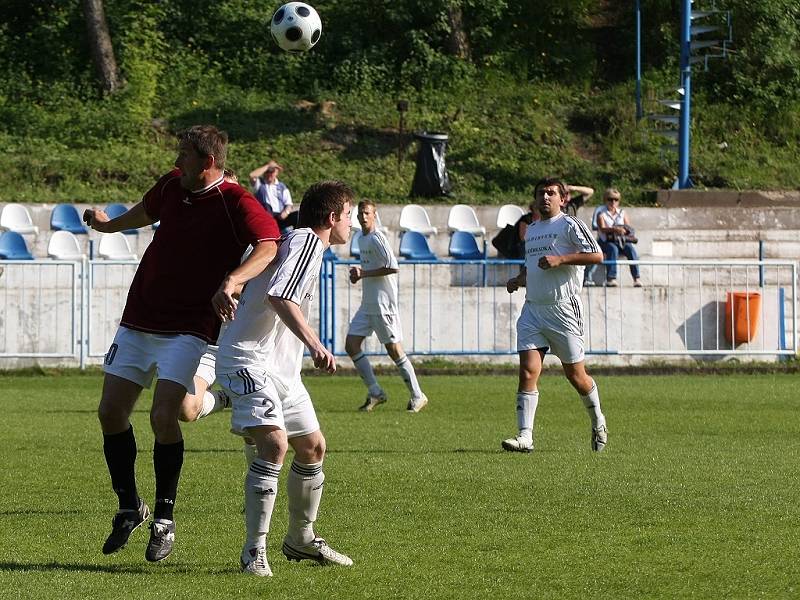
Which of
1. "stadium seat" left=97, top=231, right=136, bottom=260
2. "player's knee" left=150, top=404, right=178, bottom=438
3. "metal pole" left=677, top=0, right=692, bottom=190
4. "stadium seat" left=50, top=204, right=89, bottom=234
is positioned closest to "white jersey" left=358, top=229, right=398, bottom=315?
"stadium seat" left=97, top=231, right=136, bottom=260

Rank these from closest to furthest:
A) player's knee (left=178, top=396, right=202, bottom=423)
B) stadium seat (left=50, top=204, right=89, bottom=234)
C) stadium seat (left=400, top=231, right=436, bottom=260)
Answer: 1. player's knee (left=178, top=396, right=202, bottom=423)
2. stadium seat (left=400, top=231, right=436, bottom=260)
3. stadium seat (left=50, top=204, right=89, bottom=234)

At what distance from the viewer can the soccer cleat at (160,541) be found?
6.32 meters

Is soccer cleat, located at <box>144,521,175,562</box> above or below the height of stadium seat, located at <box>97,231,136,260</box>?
below

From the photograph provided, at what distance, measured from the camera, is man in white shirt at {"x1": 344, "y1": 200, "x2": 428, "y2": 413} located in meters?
14.6

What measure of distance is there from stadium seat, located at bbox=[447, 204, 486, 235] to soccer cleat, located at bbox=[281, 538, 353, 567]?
1815 cm

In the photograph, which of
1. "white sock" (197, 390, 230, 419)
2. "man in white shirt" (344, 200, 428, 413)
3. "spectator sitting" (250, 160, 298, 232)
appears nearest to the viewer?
"white sock" (197, 390, 230, 419)

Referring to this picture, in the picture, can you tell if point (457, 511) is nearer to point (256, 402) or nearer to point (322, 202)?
point (256, 402)

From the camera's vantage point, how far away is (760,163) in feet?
102

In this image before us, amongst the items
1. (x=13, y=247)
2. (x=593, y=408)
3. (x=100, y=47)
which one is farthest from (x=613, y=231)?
(x=100, y=47)

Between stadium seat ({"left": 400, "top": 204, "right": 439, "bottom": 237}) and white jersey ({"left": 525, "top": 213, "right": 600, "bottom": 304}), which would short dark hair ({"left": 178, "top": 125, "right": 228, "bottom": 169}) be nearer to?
white jersey ({"left": 525, "top": 213, "right": 600, "bottom": 304})

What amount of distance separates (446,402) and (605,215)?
7.64 meters

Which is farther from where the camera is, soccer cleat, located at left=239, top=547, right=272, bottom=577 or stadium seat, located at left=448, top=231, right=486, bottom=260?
stadium seat, located at left=448, top=231, right=486, bottom=260

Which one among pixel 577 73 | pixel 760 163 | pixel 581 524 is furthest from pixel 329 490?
pixel 577 73

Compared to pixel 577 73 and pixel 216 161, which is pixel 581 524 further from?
pixel 577 73
